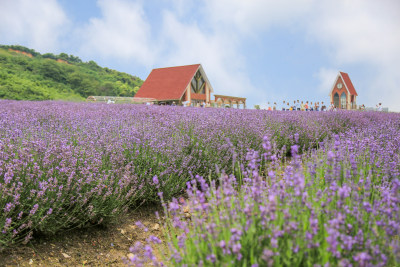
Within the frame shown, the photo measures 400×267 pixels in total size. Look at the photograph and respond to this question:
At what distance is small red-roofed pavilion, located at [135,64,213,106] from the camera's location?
28.2 metres

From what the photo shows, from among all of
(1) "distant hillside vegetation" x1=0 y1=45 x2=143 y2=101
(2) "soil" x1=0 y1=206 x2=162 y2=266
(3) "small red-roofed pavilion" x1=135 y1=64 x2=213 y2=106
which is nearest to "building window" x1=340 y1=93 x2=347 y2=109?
(3) "small red-roofed pavilion" x1=135 y1=64 x2=213 y2=106

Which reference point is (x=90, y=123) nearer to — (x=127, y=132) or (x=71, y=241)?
(x=127, y=132)

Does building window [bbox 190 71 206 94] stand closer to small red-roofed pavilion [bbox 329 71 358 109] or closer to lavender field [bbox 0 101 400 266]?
small red-roofed pavilion [bbox 329 71 358 109]

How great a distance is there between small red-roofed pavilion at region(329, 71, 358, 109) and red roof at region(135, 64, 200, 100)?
16.4 metres

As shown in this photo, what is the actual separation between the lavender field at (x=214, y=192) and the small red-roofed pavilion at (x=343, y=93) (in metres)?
30.5

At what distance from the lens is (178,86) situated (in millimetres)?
28422

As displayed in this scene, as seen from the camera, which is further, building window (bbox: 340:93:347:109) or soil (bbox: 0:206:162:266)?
building window (bbox: 340:93:347:109)

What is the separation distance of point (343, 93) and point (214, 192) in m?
36.9

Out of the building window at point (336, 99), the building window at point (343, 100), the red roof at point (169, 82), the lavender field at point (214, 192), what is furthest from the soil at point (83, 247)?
the building window at point (336, 99)

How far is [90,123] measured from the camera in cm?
499

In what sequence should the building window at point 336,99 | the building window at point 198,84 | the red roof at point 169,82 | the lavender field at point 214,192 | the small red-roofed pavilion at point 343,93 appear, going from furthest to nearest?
1. the building window at point 336,99
2. the small red-roofed pavilion at point 343,93
3. the building window at point 198,84
4. the red roof at point 169,82
5. the lavender field at point 214,192

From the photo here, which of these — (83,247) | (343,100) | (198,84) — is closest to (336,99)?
(343,100)

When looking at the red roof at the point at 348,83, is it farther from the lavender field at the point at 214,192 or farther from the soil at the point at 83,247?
the soil at the point at 83,247

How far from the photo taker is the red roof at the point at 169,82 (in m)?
28.2
